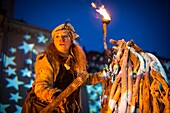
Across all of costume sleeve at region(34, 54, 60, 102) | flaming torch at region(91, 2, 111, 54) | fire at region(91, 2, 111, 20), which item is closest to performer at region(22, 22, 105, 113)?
costume sleeve at region(34, 54, 60, 102)

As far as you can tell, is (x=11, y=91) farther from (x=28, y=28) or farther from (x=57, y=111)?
(x=57, y=111)

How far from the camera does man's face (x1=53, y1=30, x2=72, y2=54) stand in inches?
134

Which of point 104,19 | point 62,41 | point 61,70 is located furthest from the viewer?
point 62,41

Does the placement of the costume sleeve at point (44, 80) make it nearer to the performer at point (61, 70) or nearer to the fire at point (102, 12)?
the performer at point (61, 70)

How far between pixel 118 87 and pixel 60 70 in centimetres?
107

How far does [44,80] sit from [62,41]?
0.72 meters

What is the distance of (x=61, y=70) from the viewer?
10.8 feet

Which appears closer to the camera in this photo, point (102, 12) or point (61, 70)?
point (102, 12)

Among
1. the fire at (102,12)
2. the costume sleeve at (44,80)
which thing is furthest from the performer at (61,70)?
the fire at (102,12)

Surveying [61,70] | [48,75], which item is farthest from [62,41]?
[48,75]

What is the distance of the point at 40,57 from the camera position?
3.29 meters

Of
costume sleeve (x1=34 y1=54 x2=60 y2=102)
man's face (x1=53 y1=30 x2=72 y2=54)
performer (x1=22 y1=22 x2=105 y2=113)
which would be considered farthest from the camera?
man's face (x1=53 y1=30 x2=72 y2=54)

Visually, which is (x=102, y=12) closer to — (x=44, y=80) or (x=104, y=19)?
(x=104, y=19)

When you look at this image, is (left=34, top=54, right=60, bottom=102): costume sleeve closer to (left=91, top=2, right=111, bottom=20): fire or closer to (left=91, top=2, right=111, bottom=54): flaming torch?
Answer: (left=91, top=2, right=111, bottom=54): flaming torch
